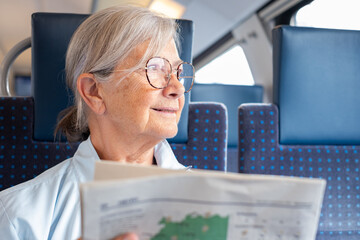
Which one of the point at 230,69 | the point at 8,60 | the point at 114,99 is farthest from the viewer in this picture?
the point at 230,69

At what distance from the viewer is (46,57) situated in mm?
1670

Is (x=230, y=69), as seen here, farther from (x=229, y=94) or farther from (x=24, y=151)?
(x=24, y=151)

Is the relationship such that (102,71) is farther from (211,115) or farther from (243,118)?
(243,118)

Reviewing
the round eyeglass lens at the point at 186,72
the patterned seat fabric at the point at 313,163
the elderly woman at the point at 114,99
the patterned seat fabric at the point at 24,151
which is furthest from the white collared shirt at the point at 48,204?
the patterned seat fabric at the point at 313,163

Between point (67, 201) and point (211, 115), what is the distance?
720 millimetres

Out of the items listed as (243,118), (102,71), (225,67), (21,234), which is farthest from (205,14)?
(21,234)

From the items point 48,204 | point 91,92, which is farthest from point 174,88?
point 48,204

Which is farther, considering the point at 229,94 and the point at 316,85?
the point at 229,94

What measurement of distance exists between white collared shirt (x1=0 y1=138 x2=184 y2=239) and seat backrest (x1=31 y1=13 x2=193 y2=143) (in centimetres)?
33

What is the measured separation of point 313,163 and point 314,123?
0.18 metres

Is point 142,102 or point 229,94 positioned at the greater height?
point 142,102

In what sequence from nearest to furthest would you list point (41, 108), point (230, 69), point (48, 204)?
point (48, 204) → point (41, 108) → point (230, 69)

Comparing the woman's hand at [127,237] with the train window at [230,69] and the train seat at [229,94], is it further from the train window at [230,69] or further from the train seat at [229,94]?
the train window at [230,69]

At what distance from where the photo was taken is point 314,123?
5.88ft
